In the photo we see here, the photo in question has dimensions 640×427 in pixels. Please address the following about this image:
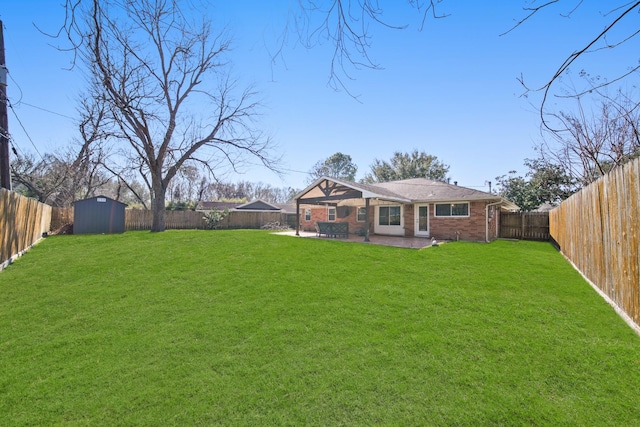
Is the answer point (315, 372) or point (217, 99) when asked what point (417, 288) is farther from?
point (217, 99)

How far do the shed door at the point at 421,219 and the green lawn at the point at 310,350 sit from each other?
27.8 feet

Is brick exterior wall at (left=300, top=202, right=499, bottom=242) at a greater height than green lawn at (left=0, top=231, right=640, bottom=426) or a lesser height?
greater

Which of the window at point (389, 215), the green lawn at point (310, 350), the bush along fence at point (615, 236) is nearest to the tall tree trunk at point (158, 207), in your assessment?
the green lawn at point (310, 350)

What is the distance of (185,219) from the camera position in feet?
76.8

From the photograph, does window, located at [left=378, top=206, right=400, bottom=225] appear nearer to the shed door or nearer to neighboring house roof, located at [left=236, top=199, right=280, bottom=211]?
the shed door

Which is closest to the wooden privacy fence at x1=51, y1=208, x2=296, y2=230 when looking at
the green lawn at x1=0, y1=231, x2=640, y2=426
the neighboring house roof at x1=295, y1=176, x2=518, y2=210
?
the neighboring house roof at x1=295, y1=176, x2=518, y2=210

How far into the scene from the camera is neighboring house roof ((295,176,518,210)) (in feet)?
45.2

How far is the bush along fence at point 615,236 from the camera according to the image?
353cm

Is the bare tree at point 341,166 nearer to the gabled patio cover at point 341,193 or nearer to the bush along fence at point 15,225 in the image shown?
the gabled patio cover at point 341,193

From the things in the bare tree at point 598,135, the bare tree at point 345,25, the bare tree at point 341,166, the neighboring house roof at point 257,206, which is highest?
the bare tree at point 341,166

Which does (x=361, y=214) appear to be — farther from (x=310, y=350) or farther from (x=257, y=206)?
(x=257, y=206)

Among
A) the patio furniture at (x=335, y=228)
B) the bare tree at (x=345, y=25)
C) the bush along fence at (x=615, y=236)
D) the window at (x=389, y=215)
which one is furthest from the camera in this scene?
the window at (x=389, y=215)

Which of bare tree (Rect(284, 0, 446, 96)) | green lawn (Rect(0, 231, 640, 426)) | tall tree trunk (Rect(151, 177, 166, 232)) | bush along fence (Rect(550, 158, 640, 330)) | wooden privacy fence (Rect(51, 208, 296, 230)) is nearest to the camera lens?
bare tree (Rect(284, 0, 446, 96))

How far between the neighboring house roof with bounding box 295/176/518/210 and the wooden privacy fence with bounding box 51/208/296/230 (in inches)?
408
